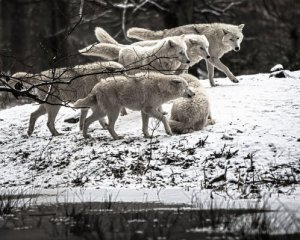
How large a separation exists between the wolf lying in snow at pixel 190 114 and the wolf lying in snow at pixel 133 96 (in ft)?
0.57

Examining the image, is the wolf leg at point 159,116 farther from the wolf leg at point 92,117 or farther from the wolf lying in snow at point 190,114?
the wolf leg at point 92,117

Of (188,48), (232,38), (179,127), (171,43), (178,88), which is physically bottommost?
(179,127)

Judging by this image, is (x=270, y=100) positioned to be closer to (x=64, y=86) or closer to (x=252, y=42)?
(x=64, y=86)

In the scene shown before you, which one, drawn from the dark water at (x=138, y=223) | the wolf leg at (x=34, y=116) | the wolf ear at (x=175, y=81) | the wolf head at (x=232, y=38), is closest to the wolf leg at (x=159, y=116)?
the wolf ear at (x=175, y=81)

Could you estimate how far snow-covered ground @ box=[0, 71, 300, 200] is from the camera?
8.80m

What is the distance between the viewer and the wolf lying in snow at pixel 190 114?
36.3 ft

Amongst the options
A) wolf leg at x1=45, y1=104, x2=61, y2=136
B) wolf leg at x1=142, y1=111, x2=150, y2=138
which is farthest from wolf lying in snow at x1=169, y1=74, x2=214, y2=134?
wolf leg at x1=45, y1=104, x2=61, y2=136

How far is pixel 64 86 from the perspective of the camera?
40.3 feet

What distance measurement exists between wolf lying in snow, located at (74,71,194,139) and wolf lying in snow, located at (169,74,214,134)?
174mm

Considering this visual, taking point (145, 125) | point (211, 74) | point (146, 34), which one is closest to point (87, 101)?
point (145, 125)

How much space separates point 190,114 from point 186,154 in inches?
51.8

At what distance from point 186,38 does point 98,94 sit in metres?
3.52

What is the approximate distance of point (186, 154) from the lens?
9.89 m

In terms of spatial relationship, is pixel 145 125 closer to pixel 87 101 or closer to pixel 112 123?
pixel 112 123
